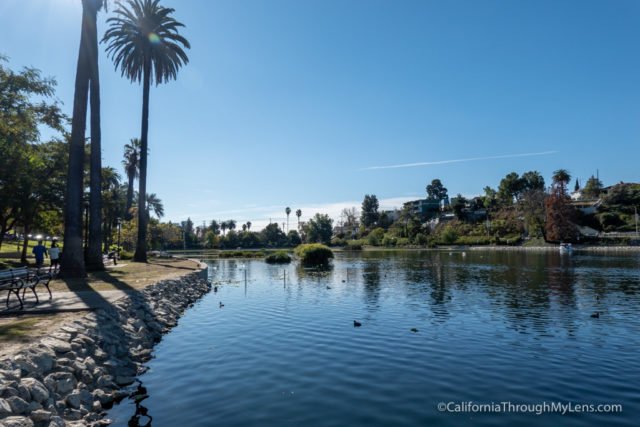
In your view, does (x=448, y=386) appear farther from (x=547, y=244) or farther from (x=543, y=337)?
(x=547, y=244)

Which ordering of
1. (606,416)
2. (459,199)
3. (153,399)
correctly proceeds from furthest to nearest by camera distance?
(459,199) → (153,399) → (606,416)

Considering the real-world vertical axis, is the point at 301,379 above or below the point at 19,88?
below

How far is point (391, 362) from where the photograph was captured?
1227 centimetres

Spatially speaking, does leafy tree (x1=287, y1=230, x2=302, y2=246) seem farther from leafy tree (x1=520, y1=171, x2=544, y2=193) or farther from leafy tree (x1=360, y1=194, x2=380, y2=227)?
leafy tree (x1=520, y1=171, x2=544, y2=193)

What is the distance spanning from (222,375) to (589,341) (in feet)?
40.6

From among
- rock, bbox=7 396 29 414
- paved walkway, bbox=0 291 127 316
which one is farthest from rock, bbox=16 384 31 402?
paved walkway, bbox=0 291 127 316

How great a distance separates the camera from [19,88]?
22844mm

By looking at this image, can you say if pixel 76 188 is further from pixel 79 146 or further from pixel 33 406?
pixel 33 406

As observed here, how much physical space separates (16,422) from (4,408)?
367 mm

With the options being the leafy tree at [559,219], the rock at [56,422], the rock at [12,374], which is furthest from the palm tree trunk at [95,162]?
the leafy tree at [559,219]

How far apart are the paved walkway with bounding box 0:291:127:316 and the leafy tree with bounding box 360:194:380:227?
168m

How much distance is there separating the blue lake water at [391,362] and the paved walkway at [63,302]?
116 inches

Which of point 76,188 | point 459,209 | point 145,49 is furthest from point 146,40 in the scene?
point 459,209

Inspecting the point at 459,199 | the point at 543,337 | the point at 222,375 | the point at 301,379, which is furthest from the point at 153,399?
the point at 459,199
